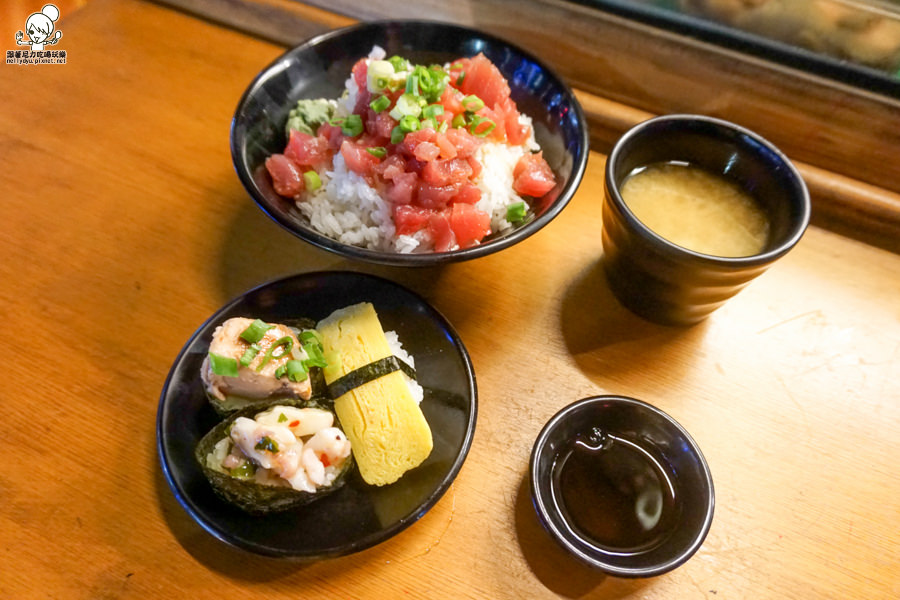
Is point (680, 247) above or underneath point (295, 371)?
above

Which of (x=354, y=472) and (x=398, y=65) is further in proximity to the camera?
(x=398, y=65)

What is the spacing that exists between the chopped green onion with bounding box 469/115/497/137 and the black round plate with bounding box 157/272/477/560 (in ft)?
1.60

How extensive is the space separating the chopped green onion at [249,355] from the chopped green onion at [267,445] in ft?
0.56

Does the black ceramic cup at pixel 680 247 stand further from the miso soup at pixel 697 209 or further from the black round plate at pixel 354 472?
the black round plate at pixel 354 472

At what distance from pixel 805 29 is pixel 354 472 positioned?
5.52 ft

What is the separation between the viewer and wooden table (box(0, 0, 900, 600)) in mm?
1259

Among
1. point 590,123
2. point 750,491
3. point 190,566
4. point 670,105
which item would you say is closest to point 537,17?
point 590,123

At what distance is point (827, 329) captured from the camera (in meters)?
1.63

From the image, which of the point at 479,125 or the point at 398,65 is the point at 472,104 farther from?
the point at 398,65

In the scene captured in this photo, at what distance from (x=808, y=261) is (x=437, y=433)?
123 centimetres

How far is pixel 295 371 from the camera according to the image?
130cm

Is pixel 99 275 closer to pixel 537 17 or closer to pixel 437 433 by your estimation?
pixel 437 433
